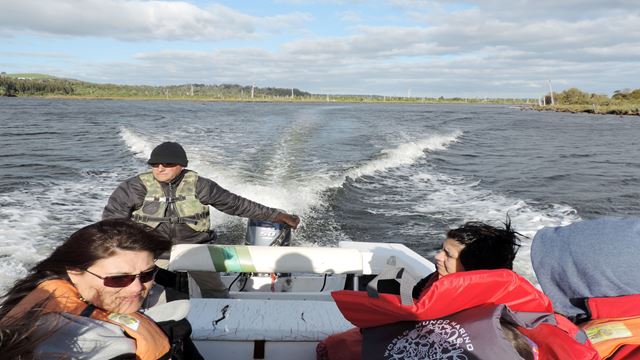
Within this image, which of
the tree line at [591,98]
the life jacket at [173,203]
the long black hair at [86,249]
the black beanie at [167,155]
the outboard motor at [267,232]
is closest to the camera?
the long black hair at [86,249]

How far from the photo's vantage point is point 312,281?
4.17 meters

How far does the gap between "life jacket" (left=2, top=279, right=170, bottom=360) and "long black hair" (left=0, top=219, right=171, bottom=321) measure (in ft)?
0.19

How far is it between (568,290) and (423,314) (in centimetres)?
48

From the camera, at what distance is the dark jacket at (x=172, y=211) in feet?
11.1

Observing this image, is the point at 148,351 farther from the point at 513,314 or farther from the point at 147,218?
the point at 147,218

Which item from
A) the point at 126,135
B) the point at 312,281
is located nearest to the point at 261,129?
the point at 126,135

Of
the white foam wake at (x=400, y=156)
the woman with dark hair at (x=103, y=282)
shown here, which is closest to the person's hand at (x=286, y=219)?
the woman with dark hair at (x=103, y=282)

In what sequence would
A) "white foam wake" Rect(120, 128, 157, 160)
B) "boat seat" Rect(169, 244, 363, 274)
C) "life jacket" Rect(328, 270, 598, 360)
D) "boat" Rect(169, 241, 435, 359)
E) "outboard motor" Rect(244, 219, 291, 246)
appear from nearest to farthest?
"life jacket" Rect(328, 270, 598, 360) → "boat" Rect(169, 241, 435, 359) → "boat seat" Rect(169, 244, 363, 274) → "outboard motor" Rect(244, 219, 291, 246) → "white foam wake" Rect(120, 128, 157, 160)

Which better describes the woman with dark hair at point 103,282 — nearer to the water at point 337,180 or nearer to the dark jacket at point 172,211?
the dark jacket at point 172,211

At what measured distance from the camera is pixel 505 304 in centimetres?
147

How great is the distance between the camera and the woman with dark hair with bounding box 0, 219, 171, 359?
117 cm

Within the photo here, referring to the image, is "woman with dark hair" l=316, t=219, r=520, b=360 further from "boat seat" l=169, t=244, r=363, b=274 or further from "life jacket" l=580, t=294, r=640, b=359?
"boat seat" l=169, t=244, r=363, b=274

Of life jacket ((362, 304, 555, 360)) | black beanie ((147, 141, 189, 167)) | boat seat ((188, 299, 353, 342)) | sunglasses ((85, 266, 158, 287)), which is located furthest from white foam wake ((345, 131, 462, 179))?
sunglasses ((85, 266, 158, 287))

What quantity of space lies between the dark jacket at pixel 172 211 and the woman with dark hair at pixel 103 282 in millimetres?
2127
